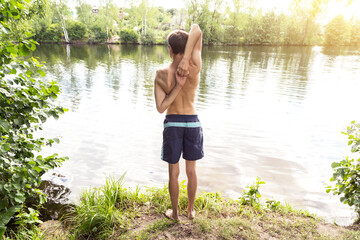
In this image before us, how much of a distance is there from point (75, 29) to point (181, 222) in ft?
172

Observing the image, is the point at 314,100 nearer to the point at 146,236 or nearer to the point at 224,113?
the point at 224,113

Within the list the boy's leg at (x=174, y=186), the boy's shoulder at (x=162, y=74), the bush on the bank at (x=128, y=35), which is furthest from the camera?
the bush on the bank at (x=128, y=35)

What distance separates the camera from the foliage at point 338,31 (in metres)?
56.1

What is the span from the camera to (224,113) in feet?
31.0

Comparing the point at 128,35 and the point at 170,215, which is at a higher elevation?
the point at 128,35

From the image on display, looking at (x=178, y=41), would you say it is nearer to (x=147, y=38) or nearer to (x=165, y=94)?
(x=165, y=94)

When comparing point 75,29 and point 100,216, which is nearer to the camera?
point 100,216

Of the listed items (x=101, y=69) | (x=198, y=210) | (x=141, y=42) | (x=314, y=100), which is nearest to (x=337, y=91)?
(x=314, y=100)

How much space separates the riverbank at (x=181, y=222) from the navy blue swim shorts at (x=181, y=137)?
33.4 inches

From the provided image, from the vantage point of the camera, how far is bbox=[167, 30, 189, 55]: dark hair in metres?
2.72

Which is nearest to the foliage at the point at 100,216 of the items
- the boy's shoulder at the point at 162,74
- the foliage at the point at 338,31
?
the boy's shoulder at the point at 162,74

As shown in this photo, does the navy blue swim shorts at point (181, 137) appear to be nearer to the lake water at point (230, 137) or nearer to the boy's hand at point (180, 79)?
the boy's hand at point (180, 79)

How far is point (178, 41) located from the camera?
2719 mm

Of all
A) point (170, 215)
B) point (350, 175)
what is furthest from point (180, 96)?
point (350, 175)
